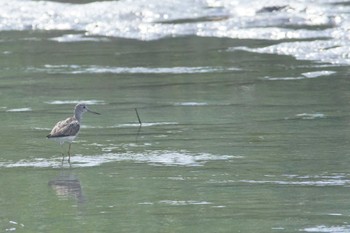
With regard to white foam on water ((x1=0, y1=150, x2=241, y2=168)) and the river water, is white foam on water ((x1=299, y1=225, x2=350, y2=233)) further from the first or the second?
white foam on water ((x1=0, y1=150, x2=241, y2=168))

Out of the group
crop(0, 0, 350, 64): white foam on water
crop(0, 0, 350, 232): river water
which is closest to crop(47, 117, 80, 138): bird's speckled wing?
crop(0, 0, 350, 232): river water

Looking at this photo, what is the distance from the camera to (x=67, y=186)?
13.1 m

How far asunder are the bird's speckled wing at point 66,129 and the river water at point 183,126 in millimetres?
266

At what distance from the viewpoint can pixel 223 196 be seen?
12258 millimetres

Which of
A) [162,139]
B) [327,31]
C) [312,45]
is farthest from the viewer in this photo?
[327,31]

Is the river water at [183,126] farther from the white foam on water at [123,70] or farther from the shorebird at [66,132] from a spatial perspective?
the shorebird at [66,132]

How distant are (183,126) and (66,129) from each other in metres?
2.26

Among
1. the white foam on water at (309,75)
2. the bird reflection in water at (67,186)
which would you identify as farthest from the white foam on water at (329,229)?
the white foam on water at (309,75)

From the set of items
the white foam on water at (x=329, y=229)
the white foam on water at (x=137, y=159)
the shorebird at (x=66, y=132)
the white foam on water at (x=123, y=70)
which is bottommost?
the white foam on water at (x=123, y=70)

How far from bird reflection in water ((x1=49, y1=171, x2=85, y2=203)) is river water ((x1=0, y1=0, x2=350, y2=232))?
2cm

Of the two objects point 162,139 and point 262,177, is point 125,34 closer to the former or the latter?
point 162,139

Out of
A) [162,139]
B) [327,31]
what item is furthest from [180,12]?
[162,139]

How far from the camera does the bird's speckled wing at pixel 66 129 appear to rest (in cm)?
1492

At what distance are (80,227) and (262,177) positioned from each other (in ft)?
8.97
